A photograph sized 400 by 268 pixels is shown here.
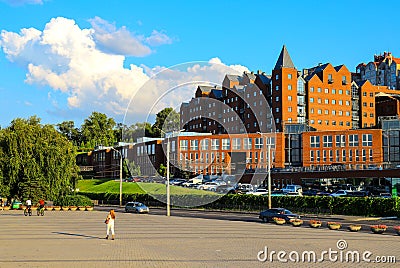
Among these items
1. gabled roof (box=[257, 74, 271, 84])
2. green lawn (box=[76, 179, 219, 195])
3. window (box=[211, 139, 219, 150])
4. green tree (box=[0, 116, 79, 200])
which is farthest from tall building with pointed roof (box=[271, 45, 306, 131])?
green tree (box=[0, 116, 79, 200])

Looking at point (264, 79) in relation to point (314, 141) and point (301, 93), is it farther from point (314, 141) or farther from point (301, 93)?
point (314, 141)

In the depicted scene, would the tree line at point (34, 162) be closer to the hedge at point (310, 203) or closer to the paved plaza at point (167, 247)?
the hedge at point (310, 203)

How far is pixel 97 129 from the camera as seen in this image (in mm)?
190750

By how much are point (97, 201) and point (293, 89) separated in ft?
184

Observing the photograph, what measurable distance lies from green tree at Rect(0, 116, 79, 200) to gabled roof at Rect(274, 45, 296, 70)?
65.5 meters

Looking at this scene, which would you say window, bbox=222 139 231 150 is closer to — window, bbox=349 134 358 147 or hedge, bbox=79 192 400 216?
hedge, bbox=79 192 400 216

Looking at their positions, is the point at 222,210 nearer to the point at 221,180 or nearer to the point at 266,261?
the point at 221,180

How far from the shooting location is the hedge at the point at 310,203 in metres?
51.8

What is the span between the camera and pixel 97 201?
91.8 meters

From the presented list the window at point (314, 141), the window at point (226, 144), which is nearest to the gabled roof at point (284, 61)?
the window at point (314, 141)

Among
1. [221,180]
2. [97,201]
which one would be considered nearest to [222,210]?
[221,180]

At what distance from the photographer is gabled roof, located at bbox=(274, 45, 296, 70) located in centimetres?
12388
